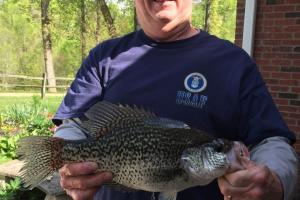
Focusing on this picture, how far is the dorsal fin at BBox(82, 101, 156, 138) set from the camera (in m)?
1.88

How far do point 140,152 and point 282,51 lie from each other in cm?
485

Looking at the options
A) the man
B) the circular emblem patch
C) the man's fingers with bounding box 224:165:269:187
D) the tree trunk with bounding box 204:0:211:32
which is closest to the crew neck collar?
the man

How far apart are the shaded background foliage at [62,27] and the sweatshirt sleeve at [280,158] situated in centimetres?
2734

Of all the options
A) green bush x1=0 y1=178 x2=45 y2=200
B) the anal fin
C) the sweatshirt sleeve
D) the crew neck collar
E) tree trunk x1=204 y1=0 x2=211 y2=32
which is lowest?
green bush x1=0 y1=178 x2=45 y2=200

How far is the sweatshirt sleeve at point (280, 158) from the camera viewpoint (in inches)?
70.8

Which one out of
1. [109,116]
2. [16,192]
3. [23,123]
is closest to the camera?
[109,116]

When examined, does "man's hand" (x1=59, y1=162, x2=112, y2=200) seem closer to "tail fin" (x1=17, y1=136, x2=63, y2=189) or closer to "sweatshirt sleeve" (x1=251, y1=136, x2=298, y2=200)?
"tail fin" (x1=17, y1=136, x2=63, y2=189)

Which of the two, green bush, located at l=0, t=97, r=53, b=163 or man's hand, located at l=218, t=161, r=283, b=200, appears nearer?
man's hand, located at l=218, t=161, r=283, b=200

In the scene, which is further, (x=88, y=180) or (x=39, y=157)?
(x=39, y=157)

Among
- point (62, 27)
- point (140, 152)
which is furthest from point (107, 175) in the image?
point (62, 27)

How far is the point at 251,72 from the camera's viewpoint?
2.09 metres

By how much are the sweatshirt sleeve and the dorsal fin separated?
47 centimetres

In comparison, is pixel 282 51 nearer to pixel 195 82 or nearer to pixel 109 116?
pixel 195 82

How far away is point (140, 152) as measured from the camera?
71.8 inches
